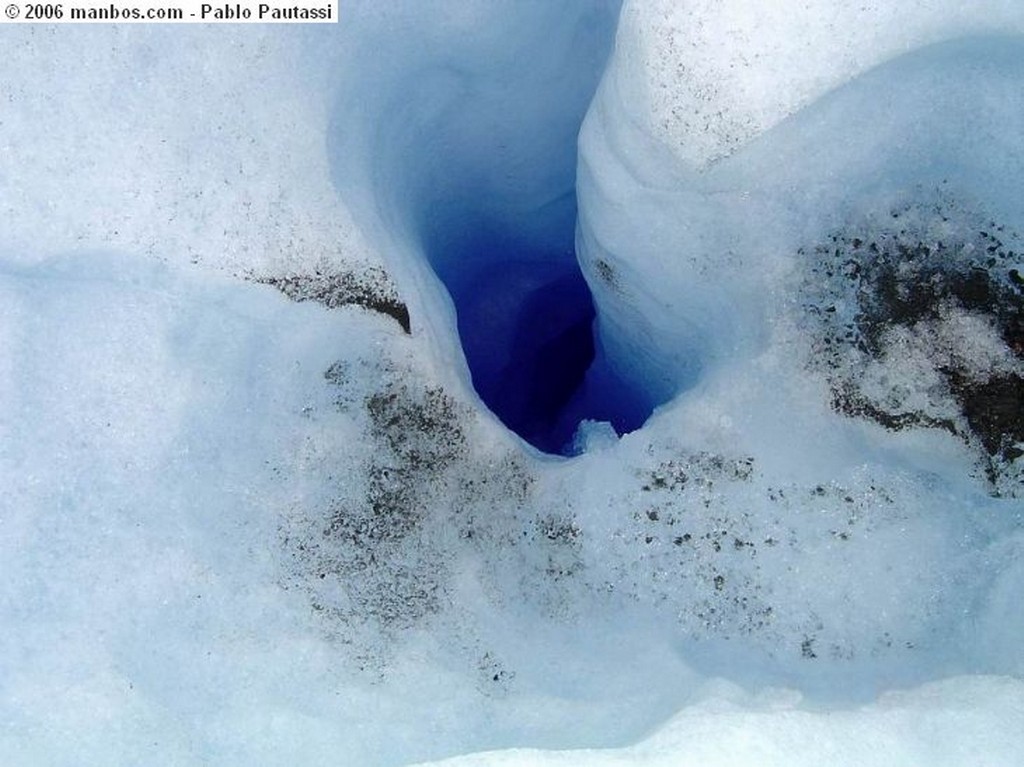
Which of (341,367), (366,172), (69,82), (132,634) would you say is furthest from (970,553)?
(69,82)

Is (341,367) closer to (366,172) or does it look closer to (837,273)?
(366,172)

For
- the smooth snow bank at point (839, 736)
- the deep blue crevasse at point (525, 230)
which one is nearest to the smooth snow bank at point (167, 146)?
the deep blue crevasse at point (525, 230)

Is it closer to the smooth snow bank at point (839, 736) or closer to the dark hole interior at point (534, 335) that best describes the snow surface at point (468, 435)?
the smooth snow bank at point (839, 736)

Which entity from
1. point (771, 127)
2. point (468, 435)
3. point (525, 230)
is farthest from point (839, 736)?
point (525, 230)

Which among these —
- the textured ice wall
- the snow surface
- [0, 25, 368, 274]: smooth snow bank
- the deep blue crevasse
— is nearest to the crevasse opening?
the deep blue crevasse

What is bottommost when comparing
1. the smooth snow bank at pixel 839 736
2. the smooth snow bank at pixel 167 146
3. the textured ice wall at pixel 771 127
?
the smooth snow bank at pixel 839 736
